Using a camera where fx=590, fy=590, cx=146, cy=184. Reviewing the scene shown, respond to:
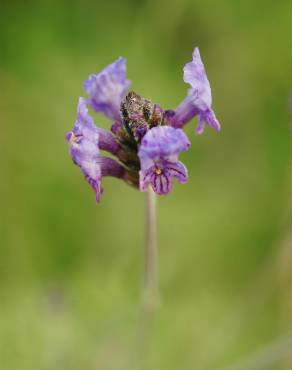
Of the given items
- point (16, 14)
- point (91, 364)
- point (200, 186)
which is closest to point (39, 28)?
point (16, 14)

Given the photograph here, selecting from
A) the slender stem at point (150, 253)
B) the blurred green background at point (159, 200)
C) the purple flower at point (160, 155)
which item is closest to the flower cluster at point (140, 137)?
the purple flower at point (160, 155)

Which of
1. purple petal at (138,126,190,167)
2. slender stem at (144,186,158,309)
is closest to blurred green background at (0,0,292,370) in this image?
Answer: slender stem at (144,186,158,309)

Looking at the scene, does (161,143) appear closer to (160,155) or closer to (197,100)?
(160,155)

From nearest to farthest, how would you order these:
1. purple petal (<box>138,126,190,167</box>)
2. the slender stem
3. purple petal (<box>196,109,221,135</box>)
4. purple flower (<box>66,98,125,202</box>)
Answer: purple petal (<box>138,126,190,167</box>), purple flower (<box>66,98,125,202</box>), purple petal (<box>196,109,221,135</box>), the slender stem

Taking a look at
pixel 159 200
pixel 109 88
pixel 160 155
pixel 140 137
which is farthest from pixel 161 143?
pixel 159 200

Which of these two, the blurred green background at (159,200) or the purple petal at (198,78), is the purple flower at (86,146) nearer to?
the purple petal at (198,78)

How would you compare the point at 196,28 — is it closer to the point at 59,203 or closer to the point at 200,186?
the point at 200,186

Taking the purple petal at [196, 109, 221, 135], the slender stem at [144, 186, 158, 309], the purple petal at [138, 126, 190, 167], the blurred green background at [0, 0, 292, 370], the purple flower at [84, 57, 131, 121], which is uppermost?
the blurred green background at [0, 0, 292, 370]

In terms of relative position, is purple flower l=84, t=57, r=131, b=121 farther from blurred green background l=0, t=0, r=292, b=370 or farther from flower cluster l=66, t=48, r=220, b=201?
blurred green background l=0, t=0, r=292, b=370
